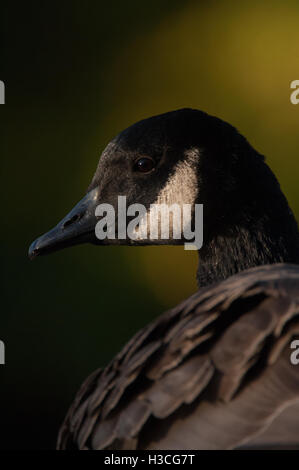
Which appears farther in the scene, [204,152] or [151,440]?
[204,152]

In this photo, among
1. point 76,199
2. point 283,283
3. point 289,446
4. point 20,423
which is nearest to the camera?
point 289,446

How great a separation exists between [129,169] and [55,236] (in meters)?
0.28

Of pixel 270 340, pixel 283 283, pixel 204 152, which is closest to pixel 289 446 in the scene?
pixel 270 340

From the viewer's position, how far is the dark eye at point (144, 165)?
1.57 meters

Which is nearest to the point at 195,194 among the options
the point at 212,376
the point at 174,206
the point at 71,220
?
the point at 174,206

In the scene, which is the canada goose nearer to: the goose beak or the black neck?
the black neck

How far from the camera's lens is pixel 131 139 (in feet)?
5.09

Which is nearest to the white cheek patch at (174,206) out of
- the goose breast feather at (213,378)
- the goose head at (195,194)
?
the goose head at (195,194)

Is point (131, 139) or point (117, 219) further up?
point (131, 139)

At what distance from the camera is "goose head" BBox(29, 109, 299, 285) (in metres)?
1.53

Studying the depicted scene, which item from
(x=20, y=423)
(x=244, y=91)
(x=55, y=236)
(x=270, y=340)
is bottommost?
(x=20, y=423)

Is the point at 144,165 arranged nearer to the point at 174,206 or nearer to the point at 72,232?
the point at 174,206

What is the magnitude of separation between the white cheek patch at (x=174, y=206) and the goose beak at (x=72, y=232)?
139 mm

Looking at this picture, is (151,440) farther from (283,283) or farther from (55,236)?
(55,236)
